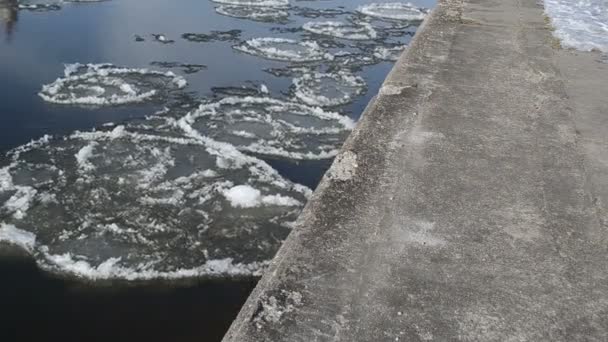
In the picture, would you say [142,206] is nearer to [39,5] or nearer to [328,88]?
[328,88]

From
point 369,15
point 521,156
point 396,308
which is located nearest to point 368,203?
point 396,308

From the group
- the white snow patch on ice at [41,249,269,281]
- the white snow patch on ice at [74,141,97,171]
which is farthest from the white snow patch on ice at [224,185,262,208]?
the white snow patch on ice at [74,141,97,171]

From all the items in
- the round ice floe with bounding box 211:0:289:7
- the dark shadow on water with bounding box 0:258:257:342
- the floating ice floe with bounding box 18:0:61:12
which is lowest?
the dark shadow on water with bounding box 0:258:257:342

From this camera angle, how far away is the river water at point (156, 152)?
349cm

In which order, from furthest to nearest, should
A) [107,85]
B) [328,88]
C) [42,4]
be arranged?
1. [42,4]
2. [328,88]
3. [107,85]

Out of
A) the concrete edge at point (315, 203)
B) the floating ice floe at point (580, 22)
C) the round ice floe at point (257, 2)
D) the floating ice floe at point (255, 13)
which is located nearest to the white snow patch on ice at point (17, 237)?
the concrete edge at point (315, 203)

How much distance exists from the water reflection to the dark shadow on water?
18.3 ft

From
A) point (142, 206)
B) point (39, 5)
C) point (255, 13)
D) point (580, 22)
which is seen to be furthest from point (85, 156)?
point (580, 22)

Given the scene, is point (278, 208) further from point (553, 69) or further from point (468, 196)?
point (553, 69)

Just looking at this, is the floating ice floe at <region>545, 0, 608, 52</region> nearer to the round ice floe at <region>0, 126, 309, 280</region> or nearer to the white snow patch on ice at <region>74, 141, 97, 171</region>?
the round ice floe at <region>0, 126, 309, 280</region>

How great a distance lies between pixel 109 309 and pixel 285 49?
582 cm

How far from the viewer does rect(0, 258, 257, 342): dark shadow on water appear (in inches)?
126

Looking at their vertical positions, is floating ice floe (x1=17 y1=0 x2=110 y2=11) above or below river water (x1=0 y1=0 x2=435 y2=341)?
above

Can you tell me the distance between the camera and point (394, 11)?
11883 millimetres
